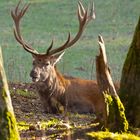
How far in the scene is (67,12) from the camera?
111 feet

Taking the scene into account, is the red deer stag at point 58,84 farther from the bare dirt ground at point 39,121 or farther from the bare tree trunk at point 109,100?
the bare tree trunk at point 109,100

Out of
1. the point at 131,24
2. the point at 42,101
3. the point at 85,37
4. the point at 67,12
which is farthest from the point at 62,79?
the point at 67,12

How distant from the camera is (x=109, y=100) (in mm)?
7965

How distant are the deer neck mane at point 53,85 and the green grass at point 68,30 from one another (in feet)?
10.1

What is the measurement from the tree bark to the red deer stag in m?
5.54

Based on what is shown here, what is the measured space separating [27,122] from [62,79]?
3.75 meters

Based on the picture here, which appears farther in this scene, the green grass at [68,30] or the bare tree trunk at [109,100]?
the green grass at [68,30]

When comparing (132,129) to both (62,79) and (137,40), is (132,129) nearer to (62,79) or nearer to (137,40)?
(137,40)

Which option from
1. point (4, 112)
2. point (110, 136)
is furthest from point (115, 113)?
point (4, 112)

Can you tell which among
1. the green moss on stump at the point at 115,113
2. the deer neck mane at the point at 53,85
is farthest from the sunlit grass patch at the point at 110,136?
the deer neck mane at the point at 53,85

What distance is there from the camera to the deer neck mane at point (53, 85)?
1455cm

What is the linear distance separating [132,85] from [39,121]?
3.25m

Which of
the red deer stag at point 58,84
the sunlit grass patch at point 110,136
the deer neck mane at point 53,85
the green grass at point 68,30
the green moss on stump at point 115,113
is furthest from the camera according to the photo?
the green grass at point 68,30

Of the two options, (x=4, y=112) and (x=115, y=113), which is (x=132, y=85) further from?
(x=4, y=112)
